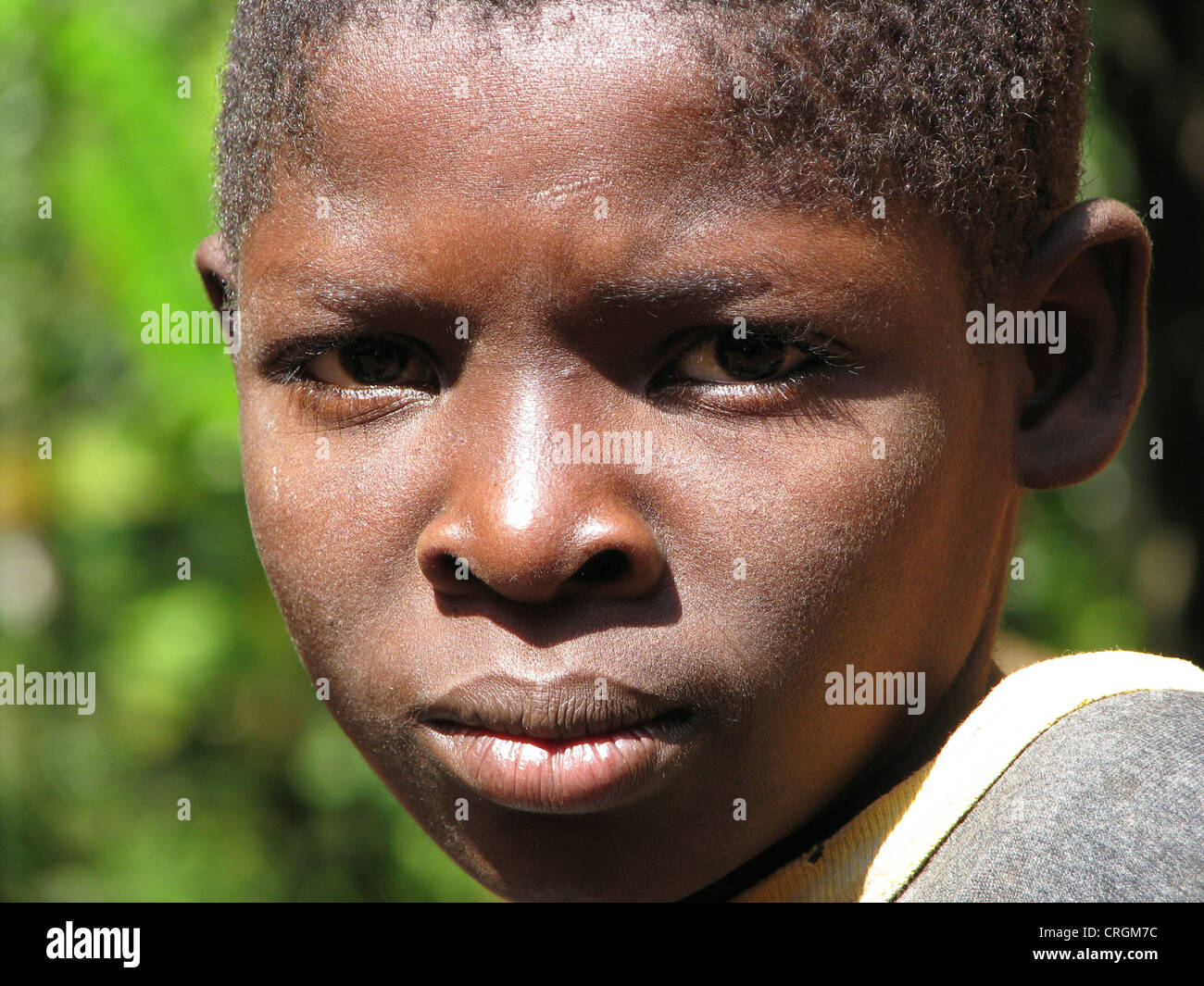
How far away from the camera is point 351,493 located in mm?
1788

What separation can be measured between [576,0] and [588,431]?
0.51 metres

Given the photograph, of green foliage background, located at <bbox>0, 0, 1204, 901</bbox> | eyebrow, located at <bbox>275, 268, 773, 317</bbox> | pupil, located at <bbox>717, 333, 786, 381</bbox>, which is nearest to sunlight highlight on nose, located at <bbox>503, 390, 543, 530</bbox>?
eyebrow, located at <bbox>275, 268, 773, 317</bbox>

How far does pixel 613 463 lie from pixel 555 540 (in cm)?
12

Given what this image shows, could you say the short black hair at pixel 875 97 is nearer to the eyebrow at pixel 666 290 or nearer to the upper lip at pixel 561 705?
the eyebrow at pixel 666 290

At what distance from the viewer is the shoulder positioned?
1341 mm

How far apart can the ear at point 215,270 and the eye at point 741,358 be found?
2.89 ft

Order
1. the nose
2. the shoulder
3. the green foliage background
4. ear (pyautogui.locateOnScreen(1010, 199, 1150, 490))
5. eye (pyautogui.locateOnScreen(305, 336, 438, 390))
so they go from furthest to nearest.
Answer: the green foliage background, ear (pyautogui.locateOnScreen(1010, 199, 1150, 490)), eye (pyautogui.locateOnScreen(305, 336, 438, 390)), the nose, the shoulder

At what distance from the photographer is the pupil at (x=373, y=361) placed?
1.81 m

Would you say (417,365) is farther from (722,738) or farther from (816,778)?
(816,778)

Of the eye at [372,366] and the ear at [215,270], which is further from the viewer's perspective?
the ear at [215,270]

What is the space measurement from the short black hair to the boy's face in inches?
1.8

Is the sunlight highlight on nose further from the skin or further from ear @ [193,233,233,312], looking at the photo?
ear @ [193,233,233,312]

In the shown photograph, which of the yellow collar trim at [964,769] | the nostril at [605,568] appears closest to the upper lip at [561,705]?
the nostril at [605,568]
